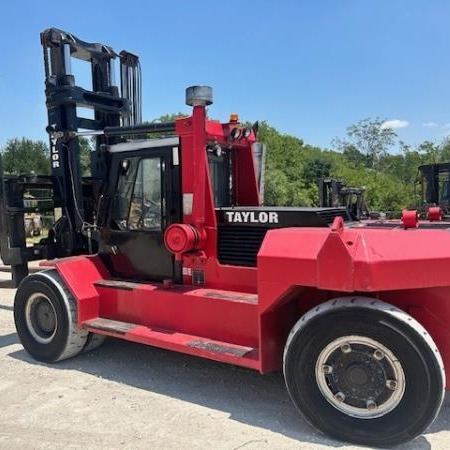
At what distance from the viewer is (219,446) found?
3682mm

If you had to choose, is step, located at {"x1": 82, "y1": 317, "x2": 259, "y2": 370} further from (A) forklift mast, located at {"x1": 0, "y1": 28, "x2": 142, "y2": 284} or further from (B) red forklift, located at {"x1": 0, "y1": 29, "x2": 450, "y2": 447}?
(A) forklift mast, located at {"x1": 0, "y1": 28, "x2": 142, "y2": 284}

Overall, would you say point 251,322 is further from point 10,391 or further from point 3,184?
point 3,184

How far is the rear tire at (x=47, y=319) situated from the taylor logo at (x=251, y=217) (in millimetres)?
1999

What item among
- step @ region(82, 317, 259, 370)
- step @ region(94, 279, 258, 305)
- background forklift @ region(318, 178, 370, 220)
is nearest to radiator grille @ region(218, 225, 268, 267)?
step @ region(94, 279, 258, 305)

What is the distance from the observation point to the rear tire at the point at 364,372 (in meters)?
3.53

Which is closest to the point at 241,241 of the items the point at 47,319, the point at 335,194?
the point at 47,319

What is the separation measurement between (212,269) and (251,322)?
2.49ft

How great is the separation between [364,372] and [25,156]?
4530cm

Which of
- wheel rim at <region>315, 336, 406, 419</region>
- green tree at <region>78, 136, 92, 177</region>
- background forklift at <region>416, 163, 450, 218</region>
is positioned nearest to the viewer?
wheel rim at <region>315, 336, 406, 419</region>

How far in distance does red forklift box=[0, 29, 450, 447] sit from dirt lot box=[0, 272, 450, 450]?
0.97 ft

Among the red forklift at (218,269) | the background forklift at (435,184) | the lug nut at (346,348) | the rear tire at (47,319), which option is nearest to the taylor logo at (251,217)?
the red forklift at (218,269)

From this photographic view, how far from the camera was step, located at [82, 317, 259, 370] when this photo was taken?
430 centimetres

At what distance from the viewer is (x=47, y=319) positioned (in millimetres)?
5730

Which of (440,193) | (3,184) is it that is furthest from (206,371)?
(440,193)
